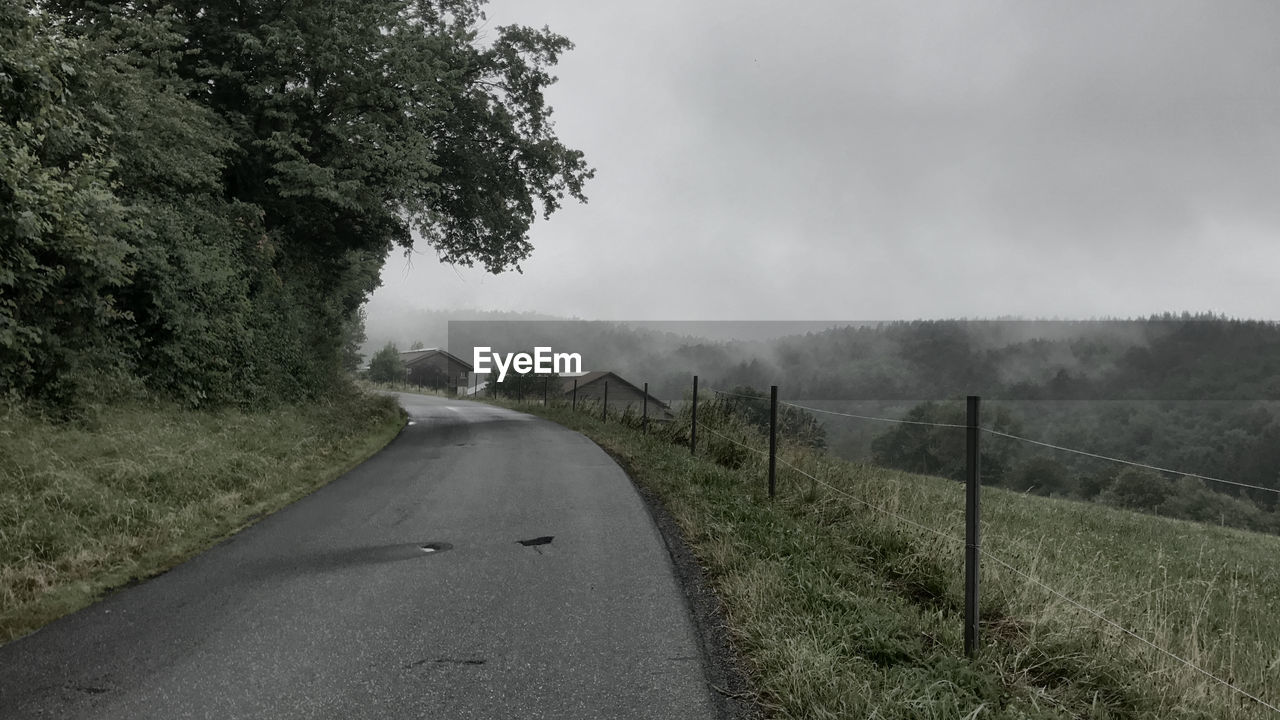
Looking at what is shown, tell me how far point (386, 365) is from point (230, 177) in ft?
185

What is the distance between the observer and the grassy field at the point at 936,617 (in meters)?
3.07

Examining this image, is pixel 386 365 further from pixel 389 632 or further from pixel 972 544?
pixel 972 544

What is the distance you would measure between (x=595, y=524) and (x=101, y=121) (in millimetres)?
9630

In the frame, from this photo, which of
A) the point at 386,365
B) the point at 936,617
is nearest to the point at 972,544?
the point at 936,617

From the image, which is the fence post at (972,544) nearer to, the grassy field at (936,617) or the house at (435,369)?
the grassy field at (936,617)

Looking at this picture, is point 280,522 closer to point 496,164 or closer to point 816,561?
point 816,561

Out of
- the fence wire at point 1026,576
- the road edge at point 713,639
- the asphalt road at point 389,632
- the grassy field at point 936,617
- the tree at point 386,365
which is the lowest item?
the asphalt road at point 389,632

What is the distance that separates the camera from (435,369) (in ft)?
263

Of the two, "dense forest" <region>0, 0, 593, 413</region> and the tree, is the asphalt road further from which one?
the tree

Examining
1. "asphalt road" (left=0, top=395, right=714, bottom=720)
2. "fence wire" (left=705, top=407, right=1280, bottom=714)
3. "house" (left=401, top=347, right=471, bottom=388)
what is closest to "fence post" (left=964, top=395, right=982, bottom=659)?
"fence wire" (left=705, top=407, right=1280, bottom=714)

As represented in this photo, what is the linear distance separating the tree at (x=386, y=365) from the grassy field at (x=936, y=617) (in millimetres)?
66382

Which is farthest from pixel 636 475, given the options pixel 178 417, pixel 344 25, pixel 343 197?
pixel 344 25

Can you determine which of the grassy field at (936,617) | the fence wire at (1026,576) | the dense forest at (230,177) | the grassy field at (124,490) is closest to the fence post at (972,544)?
the grassy field at (936,617)

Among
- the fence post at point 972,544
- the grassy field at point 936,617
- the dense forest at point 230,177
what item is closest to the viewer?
the grassy field at point 936,617
